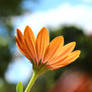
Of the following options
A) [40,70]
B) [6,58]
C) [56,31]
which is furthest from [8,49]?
[40,70]

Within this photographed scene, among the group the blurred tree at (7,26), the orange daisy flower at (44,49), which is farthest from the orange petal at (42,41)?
the blurred tree at (7,26)

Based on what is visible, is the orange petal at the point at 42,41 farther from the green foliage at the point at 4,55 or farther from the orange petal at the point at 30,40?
the green foliage at the point at 4,55

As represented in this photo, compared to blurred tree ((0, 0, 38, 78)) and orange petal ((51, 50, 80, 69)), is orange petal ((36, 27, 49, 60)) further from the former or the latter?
blurred tree ((0, 0, 38, 78))

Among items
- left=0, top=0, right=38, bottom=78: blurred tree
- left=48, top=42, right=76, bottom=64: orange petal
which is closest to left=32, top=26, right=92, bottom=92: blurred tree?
left=0, top=0, right=38, bottom=78: blurred tree

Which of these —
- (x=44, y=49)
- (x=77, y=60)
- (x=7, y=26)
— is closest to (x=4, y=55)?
(x=7, y=26)

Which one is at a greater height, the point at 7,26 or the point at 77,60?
the point at 7,26

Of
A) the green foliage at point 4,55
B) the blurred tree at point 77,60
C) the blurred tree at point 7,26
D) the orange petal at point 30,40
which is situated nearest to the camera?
the orange petal at point 30,40

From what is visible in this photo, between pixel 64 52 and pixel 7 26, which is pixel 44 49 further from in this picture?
pixel 7 26

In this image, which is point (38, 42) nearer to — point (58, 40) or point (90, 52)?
point (58, 40)
